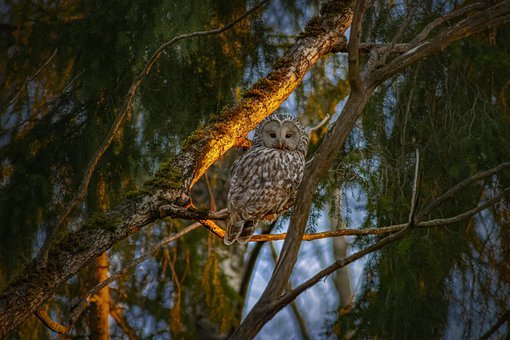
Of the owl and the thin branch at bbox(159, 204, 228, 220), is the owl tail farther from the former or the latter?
the thin branch at bbox(159, 204, 228, 220)

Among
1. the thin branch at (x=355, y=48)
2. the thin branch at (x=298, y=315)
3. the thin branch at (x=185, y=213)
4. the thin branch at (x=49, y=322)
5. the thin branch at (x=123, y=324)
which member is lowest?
the thin branch at (x=49, y=322)

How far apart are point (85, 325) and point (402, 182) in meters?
2.46

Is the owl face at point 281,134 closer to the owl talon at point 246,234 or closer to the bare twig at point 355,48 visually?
the owl talon at point 246,234

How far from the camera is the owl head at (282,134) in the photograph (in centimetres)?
394

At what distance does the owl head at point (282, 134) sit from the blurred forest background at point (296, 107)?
0.78 ft

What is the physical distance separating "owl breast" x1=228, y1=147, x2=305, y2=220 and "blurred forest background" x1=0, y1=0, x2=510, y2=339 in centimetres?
19

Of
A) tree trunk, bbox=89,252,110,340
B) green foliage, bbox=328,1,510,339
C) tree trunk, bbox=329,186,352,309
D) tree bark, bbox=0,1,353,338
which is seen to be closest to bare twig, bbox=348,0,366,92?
tree bark, bbox=0,1,353,338

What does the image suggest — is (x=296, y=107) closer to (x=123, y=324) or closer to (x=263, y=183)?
(x=263, y=183)

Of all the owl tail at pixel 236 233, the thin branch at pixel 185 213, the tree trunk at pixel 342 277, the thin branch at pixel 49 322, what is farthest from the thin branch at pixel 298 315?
the thin branch at pixel 49 322

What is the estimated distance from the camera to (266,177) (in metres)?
3.68

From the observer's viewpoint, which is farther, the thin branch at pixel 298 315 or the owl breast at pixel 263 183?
the thin branch at pixel 298 315

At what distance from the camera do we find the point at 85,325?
5.14 metres

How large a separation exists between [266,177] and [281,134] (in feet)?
1.15

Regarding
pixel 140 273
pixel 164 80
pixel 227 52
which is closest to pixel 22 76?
pixel 164 80
